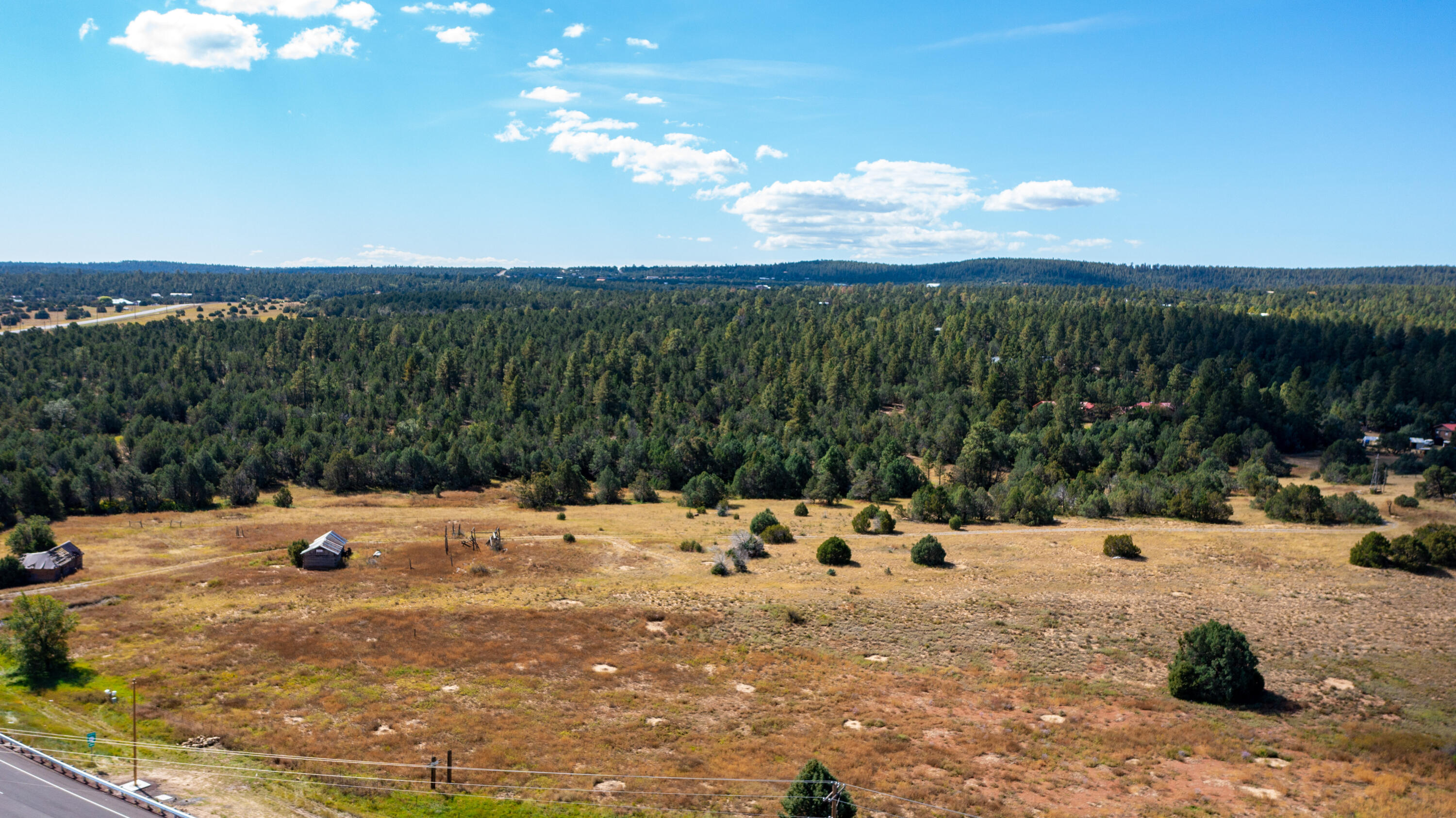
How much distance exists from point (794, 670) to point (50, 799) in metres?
32.6

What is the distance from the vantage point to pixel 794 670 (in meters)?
43.4

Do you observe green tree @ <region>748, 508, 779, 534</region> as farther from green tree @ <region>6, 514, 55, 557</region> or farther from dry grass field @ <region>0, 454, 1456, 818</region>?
green tree @ <region>6, 514, 55, 557</region>

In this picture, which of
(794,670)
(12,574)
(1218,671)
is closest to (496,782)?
(794,670)

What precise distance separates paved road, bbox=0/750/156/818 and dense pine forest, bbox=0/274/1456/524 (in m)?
66.1

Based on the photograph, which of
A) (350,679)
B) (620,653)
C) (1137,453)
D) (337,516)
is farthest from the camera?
(1137,453)

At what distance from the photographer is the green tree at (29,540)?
6397 cm

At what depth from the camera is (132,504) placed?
91.3 m

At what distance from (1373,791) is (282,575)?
70.3 metres

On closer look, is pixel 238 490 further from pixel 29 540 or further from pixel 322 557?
pixel 322 557

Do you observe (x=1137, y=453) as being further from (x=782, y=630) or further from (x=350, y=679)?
(x=350, y=679)

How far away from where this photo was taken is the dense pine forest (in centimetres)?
9588

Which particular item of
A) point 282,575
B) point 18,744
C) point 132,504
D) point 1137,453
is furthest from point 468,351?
point 18,744

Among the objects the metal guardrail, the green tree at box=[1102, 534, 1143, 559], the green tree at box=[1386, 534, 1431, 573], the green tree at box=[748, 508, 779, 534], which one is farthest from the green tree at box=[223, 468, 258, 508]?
the green tree at box=[1386, 534, 1431, 573]

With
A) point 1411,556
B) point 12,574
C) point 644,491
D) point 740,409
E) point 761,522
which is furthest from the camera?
point 740,409
